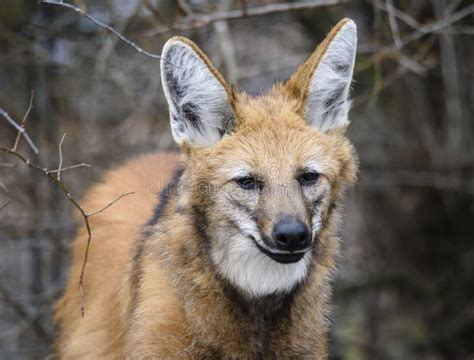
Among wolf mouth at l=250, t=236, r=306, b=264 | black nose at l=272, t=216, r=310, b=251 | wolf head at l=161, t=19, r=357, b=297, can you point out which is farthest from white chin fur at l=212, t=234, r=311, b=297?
black nose at l=272, t=216, r=310, b=251

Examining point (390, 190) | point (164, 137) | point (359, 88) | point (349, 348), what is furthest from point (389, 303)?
point (164, 137)

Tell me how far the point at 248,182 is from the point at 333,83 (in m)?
0.72

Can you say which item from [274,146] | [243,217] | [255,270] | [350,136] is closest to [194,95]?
[274,146]

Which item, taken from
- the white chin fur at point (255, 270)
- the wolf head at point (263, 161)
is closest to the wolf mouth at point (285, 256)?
the wolf head at point (263, 161)

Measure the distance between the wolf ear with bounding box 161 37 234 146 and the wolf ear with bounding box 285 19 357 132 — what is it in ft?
1.25

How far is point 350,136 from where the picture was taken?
Result: 7172mm

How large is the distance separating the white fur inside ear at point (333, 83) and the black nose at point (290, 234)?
29.4 inches

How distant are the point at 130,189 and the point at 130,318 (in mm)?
1036

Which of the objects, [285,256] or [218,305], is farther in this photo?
[218,305]

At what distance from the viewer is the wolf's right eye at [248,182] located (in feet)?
11.1

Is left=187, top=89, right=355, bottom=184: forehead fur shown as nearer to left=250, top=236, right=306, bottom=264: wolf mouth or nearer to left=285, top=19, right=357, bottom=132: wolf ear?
left=285, top=19, right=357, bottom=132: wolf ear

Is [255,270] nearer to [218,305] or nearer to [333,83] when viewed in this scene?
[218,305]

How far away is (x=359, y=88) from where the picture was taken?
7.27m

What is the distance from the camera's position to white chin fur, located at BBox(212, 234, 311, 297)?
3473mm
